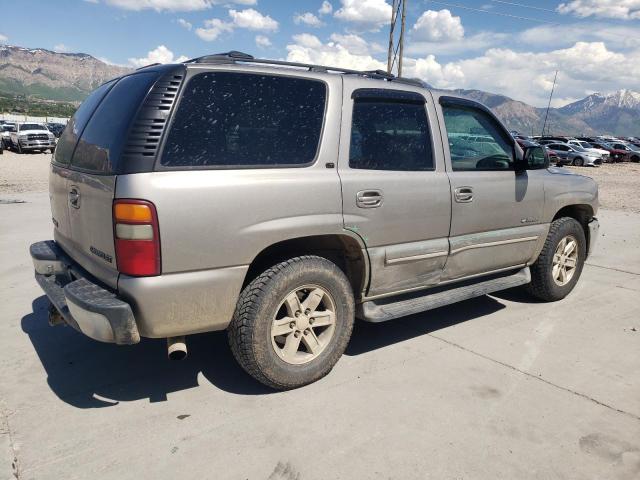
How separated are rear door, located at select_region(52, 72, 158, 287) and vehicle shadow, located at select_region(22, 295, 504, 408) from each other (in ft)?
2.57

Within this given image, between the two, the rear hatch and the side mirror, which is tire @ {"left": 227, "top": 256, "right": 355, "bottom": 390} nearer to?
the rear hatch

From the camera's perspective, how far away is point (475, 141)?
4.16 metres

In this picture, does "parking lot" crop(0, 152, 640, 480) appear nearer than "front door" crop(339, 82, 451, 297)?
Yes

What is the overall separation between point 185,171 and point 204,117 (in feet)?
1.07

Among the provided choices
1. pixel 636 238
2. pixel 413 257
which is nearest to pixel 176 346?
pixel 413 257

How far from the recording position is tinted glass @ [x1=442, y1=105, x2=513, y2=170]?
394 cm

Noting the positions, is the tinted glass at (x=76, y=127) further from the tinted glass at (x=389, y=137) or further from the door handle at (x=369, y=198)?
the door handle at (x=369, y=198)

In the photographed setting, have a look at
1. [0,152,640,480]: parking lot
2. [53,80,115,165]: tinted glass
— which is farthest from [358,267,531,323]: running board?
[53,80,115,165]: tinted glass

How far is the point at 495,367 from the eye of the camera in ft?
11.8

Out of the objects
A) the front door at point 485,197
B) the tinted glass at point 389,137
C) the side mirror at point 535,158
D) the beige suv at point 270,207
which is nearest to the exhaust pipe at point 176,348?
the beige suv at point 270,207

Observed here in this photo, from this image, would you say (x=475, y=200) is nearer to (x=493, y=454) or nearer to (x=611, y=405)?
(x=611, y=405)

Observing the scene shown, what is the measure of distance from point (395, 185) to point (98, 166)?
1.81 metres

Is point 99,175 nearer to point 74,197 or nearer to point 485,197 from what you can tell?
point 74,197

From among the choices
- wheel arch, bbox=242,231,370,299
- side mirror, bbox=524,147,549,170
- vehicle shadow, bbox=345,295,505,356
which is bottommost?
vehicle shadow, bbox=345,295,505,356
